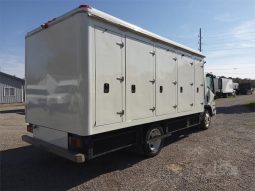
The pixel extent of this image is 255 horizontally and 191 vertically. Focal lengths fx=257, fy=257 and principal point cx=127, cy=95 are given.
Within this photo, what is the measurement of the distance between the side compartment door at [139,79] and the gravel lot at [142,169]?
1.26 m

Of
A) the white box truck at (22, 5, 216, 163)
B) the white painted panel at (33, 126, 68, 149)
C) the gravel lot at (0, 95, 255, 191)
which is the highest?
the white box truck at (22, 5, 216, 163)

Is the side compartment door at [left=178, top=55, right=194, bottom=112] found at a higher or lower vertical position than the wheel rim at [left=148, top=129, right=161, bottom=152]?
higher

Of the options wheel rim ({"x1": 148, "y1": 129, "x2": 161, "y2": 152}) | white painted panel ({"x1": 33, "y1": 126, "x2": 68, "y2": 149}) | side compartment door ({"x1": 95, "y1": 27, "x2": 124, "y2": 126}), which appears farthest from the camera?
wheel rim ({"x1": 148, "y1": 129, "x2": 161, "y2": 152})

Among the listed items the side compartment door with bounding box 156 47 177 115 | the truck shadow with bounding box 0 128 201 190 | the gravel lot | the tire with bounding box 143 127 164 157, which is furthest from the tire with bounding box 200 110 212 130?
the truck shadow with bounding box 0 128 201 190

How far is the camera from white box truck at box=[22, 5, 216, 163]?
4.74 meters

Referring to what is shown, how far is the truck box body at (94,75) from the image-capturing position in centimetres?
472

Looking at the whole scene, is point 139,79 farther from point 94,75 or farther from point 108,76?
point 94,75

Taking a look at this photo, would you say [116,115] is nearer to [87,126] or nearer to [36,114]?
[87,126]

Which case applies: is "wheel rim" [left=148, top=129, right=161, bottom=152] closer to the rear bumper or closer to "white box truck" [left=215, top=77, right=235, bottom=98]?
the rear bumper

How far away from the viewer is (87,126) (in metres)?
4.67

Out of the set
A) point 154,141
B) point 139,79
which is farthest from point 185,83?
point 139,79

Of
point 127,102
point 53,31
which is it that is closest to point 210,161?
point 127,102

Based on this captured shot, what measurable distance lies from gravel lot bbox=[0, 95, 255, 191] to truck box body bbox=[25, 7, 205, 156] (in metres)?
0.97

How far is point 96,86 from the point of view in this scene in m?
4.82
